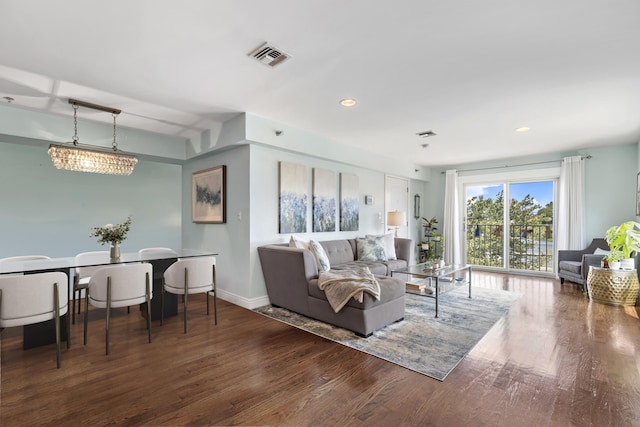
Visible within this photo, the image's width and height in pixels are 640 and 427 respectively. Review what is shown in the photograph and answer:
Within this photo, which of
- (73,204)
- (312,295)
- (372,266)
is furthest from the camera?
(73,204)

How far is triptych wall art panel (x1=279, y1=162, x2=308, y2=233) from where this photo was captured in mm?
4398

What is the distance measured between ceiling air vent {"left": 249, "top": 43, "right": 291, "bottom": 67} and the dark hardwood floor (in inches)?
98.9

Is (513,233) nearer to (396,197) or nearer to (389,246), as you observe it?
(396,197)

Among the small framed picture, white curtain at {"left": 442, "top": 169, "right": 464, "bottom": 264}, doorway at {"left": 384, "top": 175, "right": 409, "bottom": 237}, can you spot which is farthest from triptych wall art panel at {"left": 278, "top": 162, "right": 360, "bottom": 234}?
white curtain at {"left": 442, "top": 169, "right": 464, "bottom": 264}

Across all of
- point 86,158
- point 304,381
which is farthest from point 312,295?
point 86,158

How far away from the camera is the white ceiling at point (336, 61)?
1.93 meters

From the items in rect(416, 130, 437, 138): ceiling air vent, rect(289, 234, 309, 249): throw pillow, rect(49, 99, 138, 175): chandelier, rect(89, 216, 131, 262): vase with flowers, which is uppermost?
rect(416, 130, 437, 138): ceiling air vent

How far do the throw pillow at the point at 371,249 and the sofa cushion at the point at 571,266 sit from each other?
3.09 m

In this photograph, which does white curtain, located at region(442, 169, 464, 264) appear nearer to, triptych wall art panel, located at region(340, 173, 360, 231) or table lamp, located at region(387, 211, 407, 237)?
table lamp, located at region(387, 211, 407, 237)

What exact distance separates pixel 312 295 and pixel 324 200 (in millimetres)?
1993

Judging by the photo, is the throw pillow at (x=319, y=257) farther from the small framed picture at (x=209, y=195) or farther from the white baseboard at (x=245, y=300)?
the small framed picture at (x=209, y=195)

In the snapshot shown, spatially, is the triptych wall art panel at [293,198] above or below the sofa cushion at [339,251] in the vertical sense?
above

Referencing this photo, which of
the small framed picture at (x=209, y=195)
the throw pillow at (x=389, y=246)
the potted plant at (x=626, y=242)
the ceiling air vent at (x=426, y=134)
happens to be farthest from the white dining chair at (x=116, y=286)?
the potted plant at (x=626, y=242)

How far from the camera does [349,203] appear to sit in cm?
557
